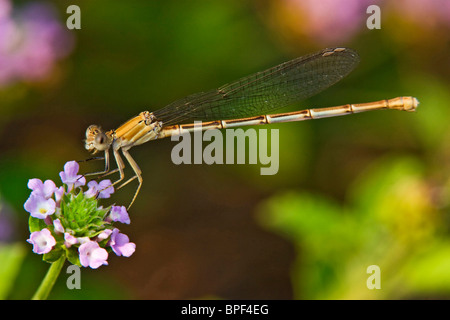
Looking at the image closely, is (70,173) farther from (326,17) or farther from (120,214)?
(326,17)

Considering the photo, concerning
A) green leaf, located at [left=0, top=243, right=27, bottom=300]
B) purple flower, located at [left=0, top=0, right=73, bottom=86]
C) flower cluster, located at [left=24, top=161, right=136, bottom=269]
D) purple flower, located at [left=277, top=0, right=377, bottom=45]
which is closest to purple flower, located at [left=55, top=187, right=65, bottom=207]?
flower cluster, located at [left=24, top=161, right=136, bottom=269]

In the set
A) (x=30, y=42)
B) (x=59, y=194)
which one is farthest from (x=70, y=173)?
(x=30, y=42)

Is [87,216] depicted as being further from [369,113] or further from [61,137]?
[369,113]

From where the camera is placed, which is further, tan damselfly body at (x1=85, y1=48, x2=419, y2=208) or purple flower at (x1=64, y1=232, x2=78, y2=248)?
tan damselfly body at (x1=85, y1=48, x2=419, y2=208)

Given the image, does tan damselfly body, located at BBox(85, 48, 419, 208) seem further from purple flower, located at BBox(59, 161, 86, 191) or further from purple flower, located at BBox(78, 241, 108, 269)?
purple flower, located at BBox(78, 241, 108, 269)

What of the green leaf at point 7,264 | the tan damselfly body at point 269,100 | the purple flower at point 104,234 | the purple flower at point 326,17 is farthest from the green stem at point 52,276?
the purple flower at point 326,17

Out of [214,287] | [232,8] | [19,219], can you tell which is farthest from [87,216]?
[232,8]

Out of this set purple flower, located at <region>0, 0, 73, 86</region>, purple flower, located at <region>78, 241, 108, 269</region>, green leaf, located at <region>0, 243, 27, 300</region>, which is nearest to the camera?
purple flower, located at <region>78, 241, 108, 269</region>

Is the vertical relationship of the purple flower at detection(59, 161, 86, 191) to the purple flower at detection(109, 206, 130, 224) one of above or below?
above
